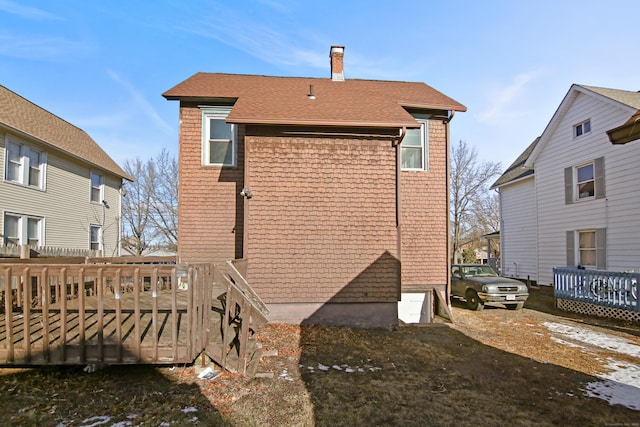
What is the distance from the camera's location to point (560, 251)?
14.9m

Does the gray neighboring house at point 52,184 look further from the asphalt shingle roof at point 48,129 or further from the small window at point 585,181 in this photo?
the small window at point 585,181

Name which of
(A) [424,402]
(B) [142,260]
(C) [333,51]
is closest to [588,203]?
(C) [333,51]

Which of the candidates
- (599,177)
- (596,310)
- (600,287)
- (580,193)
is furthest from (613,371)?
(580,193)

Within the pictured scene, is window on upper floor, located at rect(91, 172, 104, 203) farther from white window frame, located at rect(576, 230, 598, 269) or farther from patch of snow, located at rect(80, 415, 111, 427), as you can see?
white window frame, located at rect(576, 230, 598, 269)

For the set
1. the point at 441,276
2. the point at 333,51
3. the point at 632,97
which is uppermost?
the point at 333,51

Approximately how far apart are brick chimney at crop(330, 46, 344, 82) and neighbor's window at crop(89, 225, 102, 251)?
50.4 ft

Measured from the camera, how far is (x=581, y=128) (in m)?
14.1

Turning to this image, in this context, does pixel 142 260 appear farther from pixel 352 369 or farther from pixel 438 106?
pixel 438 106

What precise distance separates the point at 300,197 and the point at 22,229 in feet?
42.1

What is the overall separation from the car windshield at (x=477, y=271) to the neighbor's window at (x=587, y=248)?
15.1ft

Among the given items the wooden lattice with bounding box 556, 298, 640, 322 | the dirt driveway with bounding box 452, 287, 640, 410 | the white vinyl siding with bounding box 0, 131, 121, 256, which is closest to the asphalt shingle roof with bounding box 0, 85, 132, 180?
the white vinyl siding with bounding box 0, 131, 121, 256

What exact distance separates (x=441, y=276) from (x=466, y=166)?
2500 centimetres

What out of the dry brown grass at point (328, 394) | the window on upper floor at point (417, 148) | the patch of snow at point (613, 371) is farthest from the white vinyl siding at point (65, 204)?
the patch of snow at point (613, 371)

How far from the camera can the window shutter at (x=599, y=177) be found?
42.2 ft
